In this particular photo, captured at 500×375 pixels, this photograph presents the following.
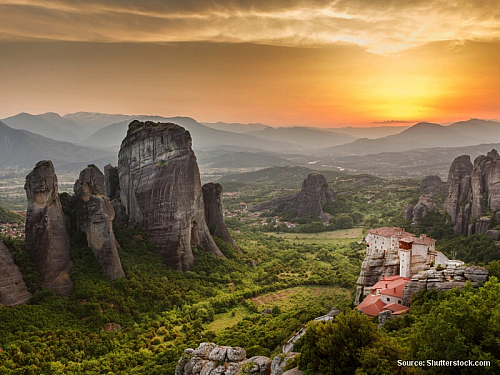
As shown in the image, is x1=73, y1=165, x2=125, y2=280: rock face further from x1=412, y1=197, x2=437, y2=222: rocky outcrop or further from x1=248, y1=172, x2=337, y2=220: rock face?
x1=248, y1=172, x2=337, y2=220: rock face

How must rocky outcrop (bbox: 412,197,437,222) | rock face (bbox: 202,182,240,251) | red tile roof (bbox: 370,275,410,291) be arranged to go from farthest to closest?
rocky outcrop (bbox: 412,197,437,222), rock face (bbox: 202,182,240,251), red tile roof (bbox: 370,275,410,291)

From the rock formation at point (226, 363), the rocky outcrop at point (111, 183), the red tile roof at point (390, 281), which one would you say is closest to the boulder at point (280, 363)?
the rock formation at point (226, 363)

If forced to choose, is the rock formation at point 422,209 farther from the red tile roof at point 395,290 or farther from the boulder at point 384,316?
the boulder at point 384,316

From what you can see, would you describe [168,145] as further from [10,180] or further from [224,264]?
[10,180]

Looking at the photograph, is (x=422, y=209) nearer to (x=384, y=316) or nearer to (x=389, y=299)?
(x=389, y=299)

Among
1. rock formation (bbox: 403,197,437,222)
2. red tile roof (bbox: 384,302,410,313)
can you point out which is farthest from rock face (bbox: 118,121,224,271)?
rock formation (bbox: 403,197,437,222)
